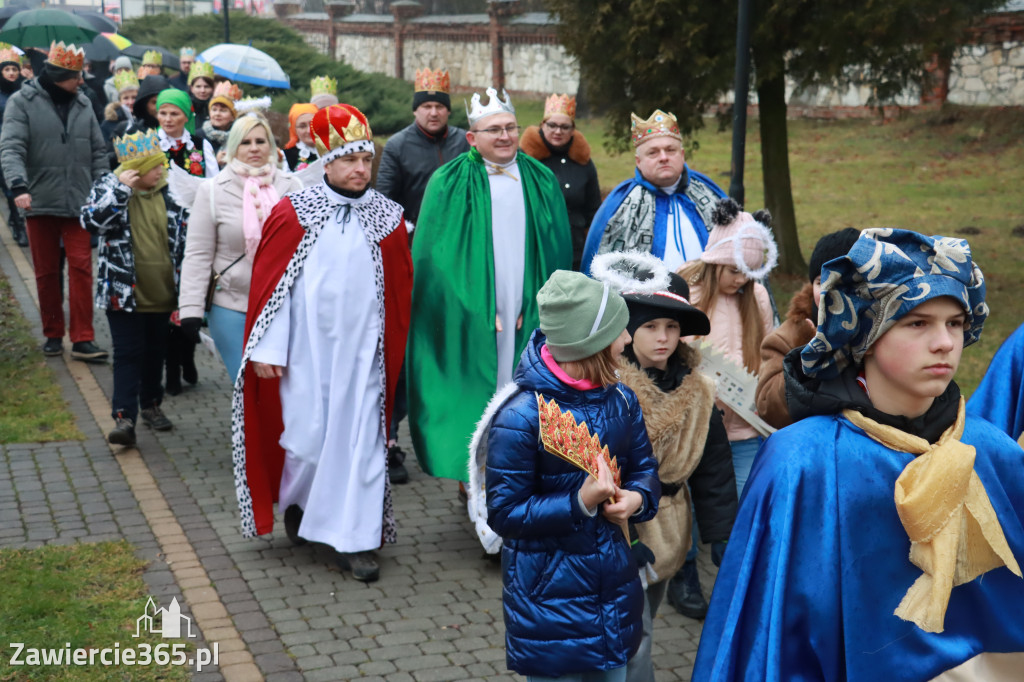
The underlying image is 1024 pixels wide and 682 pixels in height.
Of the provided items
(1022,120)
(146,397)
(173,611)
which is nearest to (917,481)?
(173,611)

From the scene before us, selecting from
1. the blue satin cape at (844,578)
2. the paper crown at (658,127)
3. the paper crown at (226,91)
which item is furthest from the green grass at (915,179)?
the blue satin cape at (844,578)

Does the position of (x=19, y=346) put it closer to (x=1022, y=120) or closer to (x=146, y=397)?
(x=146, y=397)

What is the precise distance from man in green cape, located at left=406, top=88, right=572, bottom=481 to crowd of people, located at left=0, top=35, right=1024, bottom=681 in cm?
2

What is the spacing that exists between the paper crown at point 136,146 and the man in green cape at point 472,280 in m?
2.13

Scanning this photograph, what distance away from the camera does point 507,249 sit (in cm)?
633

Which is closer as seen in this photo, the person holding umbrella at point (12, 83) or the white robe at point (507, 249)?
the white robe at point (507, 249)

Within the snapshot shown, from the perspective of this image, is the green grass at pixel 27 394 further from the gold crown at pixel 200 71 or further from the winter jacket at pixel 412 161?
the gold crown at pixel 200 71

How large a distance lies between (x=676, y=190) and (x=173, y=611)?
3103 millimetres

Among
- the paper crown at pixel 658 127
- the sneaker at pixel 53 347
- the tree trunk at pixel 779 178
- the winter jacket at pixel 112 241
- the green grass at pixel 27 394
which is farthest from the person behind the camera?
the tree trunk at pixel 779 178

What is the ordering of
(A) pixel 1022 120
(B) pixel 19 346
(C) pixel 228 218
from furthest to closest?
(A) pixel 1022 120 → (B) pixel 19 346 → (C) pixel 228 218

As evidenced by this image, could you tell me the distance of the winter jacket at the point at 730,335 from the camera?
5.38 m

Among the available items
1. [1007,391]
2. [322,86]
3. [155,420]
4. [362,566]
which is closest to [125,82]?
[322,86]

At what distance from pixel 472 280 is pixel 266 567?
177 centimetres

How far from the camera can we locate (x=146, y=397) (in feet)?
26.1
